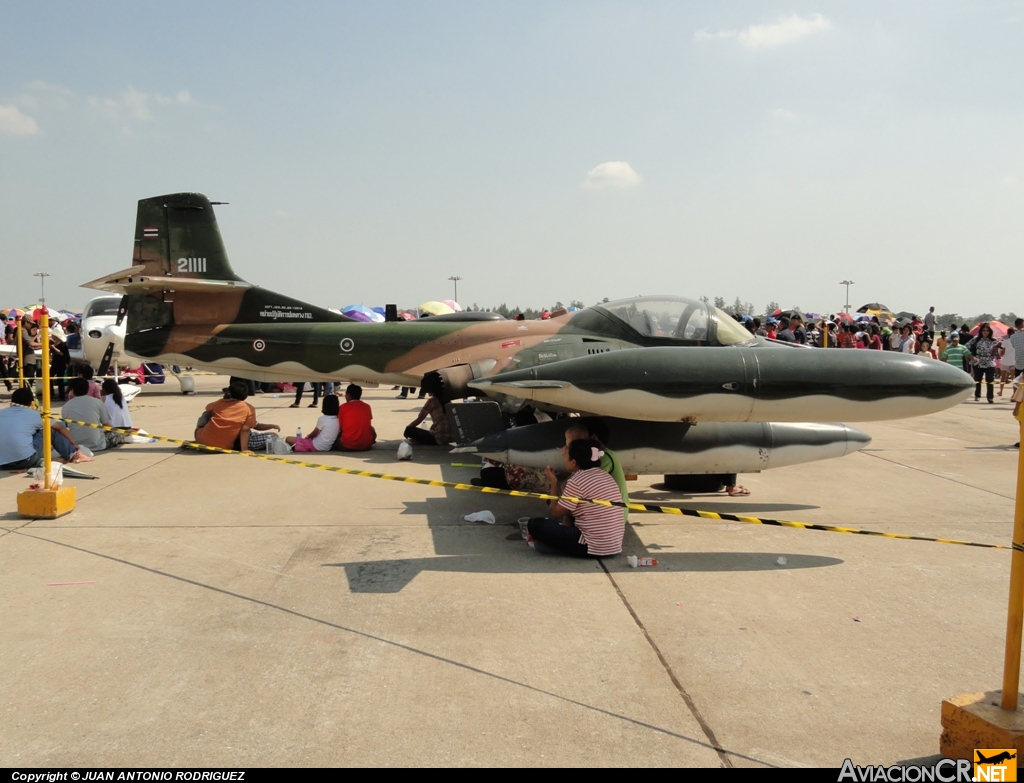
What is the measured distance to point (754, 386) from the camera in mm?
5750

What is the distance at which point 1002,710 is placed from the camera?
2.79 metres

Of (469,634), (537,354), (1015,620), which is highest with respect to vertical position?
(537,354)

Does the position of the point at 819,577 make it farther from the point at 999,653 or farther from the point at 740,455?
the point at 740,455

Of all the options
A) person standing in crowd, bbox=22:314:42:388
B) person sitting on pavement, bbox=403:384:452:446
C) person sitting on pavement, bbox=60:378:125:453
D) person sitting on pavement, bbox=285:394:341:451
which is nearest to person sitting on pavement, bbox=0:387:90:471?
person sitting on pavement, bbox=60:378:125:453

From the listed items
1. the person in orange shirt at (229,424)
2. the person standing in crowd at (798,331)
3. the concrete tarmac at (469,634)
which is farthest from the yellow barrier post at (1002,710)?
the person standing in crowd at (798,331)

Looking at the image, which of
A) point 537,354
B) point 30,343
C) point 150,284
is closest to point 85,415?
point 150,284

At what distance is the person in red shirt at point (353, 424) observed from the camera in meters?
10.0

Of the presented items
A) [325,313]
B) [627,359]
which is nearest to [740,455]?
[627,359]

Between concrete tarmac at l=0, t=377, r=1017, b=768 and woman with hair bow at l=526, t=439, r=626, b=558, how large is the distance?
134 millimetres

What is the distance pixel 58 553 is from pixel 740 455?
5.68 meters

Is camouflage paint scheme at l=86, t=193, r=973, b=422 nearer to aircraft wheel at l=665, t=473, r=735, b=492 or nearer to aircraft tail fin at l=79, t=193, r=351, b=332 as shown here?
aircraft tail fin at l=79, t=193, r=351, b=332

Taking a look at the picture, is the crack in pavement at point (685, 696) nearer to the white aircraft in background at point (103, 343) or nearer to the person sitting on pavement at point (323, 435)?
the person sitting on pavement at point (323, 435)

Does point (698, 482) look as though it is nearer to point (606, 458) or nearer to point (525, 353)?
point (606, 458)

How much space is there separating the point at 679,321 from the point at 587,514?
405 centimetres
